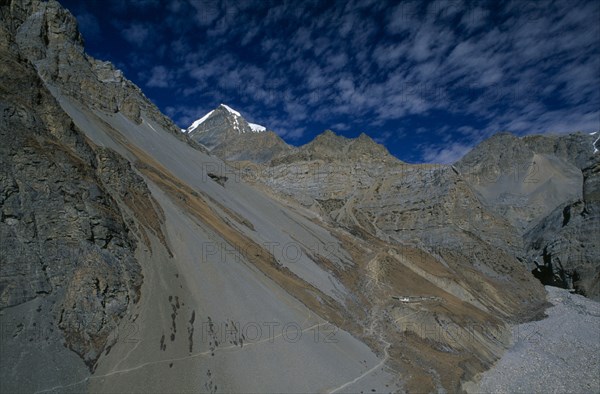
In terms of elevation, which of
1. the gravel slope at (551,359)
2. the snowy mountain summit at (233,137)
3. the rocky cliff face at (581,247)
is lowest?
the gravel slope at (551,359)

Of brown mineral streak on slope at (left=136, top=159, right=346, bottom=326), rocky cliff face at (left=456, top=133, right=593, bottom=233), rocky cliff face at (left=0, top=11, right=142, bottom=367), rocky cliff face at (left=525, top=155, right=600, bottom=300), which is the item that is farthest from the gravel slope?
rocky cliff face at (left=456, top=133, right=593, bottom=233)

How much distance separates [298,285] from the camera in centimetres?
1866

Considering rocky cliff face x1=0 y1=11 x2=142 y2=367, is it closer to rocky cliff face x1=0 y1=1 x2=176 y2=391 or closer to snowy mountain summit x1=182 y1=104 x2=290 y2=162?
rocky cliff face x1=0 y1=1 x2=176 y2=391

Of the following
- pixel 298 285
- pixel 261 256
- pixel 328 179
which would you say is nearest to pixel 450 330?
pixel 298 285

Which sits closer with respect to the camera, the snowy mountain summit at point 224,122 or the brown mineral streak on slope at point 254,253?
the brown mineral streak on slope at point 254,253

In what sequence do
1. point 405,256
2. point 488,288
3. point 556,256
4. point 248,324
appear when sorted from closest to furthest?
point 248,324 < point 405,256 < point 488,288 < point 556,256

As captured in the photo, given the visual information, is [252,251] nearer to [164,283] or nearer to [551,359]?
[164,283]

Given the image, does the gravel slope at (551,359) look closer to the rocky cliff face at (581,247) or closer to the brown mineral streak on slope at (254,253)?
the brown mineral streak on slope at (254,253)

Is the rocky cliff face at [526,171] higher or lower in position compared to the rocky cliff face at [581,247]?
higher

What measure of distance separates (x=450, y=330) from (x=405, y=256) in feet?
45.4

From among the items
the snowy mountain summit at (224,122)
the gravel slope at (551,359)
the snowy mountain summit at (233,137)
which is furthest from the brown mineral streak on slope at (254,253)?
the snowy mountain summit at (224,122)

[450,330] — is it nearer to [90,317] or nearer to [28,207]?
[90,317]

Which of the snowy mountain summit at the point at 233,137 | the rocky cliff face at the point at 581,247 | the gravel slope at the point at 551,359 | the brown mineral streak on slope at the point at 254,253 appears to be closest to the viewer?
the gravel slope at the point at 551,359

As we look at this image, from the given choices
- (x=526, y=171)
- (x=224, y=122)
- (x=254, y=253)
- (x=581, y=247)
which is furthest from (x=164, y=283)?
(x=224, y=122)
